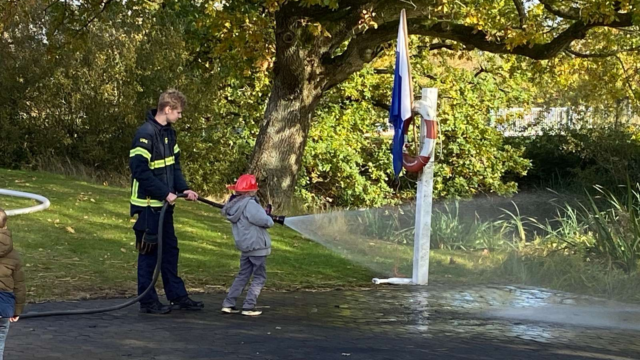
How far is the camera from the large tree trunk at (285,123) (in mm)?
15547

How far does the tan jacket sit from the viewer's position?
4.97m

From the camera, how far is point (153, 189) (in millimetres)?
7078

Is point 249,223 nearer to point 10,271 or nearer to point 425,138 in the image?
point 10,271

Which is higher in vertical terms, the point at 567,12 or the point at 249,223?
the point at 567,12

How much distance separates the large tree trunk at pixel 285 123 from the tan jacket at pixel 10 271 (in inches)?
416

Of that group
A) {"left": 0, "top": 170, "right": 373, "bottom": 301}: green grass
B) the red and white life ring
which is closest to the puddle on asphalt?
{"left": 0, "top": 170, "right": 373, "bottom": 301}: green grass

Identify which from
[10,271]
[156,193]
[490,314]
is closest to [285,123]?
[490,314]

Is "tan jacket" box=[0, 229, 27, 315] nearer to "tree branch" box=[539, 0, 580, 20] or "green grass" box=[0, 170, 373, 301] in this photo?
"green grass" box=[0, 170, 373, 301]

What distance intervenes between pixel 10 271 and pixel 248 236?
8.66 ft

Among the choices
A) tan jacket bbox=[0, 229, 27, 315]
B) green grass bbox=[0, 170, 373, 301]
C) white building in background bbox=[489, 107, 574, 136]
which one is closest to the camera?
tan jacket bbox=[0, 229, 27, 315]

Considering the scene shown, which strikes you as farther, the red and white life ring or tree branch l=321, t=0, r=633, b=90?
tree branch l=321, t=0, r=633, b=90

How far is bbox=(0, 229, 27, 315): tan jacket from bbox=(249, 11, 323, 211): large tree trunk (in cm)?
1057

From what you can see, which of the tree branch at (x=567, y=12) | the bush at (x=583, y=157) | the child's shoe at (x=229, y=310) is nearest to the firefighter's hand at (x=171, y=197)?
the child's shoe at (x=229, y=310)

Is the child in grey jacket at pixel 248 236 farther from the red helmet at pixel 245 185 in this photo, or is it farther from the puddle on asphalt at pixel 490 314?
the puddle on asphalt at pixel 490 314
